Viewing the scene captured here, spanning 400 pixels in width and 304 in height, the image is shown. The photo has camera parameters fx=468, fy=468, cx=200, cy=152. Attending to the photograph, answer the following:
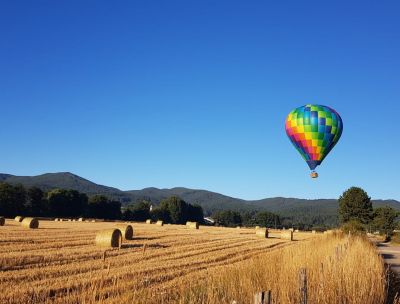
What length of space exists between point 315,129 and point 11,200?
74.0 metres

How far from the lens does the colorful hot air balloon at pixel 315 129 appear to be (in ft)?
97.1

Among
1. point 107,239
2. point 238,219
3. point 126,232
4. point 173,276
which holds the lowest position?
point 173,276

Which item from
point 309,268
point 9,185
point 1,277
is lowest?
point 1,277

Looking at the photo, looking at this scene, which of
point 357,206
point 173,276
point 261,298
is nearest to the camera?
point 261,298

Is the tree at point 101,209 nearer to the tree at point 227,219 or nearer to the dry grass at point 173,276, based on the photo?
the tree at point 227,219

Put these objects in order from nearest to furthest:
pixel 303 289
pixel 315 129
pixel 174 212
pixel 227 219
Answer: pixel 303 289
pixel 315 129
pixel 174 212
pixel 227 219

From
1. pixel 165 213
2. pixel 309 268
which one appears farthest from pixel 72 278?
pixel 165 213

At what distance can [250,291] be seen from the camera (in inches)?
295

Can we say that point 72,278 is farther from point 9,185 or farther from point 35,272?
point 9,185

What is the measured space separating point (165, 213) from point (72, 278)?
125432mm

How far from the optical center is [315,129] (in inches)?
1166

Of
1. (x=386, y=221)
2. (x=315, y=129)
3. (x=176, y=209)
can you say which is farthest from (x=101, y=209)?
(x=315, y=129)

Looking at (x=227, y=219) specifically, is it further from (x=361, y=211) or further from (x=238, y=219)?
(x=361, y=211)

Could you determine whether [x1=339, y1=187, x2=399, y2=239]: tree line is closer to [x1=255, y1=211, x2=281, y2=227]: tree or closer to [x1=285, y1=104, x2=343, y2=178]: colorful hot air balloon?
[x1=285, y1=104, x2=343, y2=178]: colorful hot air balloon
